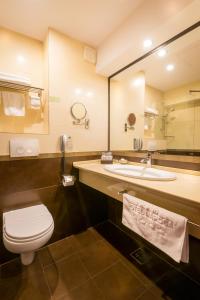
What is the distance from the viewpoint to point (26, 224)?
120 centimetres

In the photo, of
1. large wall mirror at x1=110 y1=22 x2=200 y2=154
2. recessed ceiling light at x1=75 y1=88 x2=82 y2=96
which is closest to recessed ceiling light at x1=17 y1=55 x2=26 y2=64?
recessed ceiling light at x1=75 y1=88 x2=82 y2=96

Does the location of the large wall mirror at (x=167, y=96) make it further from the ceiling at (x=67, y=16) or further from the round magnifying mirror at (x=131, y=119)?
the ceiling at (x=67, y=16)

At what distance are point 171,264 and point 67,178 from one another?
1.26 meters

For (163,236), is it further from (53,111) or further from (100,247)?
(53,111)

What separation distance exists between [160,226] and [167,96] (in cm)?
119

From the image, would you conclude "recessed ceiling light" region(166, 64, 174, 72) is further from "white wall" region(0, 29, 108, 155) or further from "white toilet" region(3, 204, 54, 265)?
"white toilet" region(3, 204, 54, 265)

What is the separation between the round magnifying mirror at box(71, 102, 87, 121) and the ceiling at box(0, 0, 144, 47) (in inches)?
29.9

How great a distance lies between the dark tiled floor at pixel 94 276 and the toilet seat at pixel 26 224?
451 millimetres

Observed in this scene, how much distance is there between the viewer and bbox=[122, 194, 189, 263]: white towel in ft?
2.57

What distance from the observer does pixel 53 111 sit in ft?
5.40

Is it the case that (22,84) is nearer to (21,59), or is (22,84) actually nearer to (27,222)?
(21,59)

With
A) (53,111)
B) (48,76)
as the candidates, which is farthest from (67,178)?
(48,76)

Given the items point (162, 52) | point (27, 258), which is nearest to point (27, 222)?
point (27, 258)

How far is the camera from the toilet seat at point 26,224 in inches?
42.1
